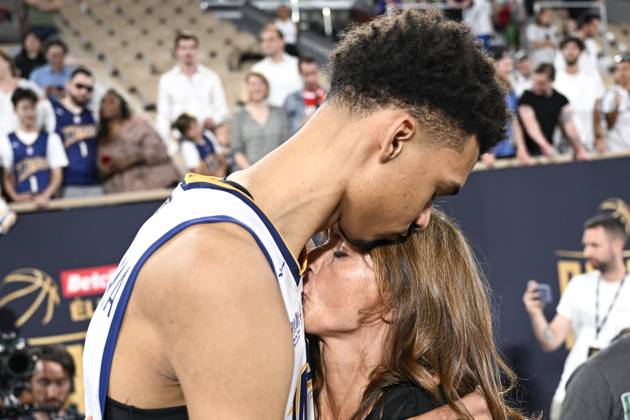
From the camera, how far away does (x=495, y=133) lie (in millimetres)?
1862

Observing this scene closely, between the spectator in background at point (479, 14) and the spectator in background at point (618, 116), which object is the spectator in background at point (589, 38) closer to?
the spectator in background at point (479, 14)

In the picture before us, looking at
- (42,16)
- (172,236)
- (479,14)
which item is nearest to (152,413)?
(172,236)

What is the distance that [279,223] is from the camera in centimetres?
177

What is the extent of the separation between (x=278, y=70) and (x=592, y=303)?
339cm

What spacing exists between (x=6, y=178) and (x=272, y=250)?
4521 mm

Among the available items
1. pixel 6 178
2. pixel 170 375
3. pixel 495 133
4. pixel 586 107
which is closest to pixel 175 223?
pixel 170 375

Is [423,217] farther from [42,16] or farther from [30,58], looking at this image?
[42,16]

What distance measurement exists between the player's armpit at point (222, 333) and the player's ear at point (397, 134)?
38 cm

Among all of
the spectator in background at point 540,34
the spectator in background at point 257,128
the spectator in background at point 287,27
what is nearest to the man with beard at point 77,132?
A: the spectator in background at point 257,128

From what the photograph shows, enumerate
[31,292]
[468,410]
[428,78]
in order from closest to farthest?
[428,78]
[468,410]
[31,292]

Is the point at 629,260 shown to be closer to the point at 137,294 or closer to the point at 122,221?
the point at 122,221

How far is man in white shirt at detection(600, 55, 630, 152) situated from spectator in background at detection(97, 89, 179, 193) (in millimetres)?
3852

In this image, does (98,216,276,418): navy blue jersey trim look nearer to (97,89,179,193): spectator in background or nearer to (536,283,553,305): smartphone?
(97,89,179,193): spectator in background

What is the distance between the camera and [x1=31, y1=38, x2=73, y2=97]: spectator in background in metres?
7.59
